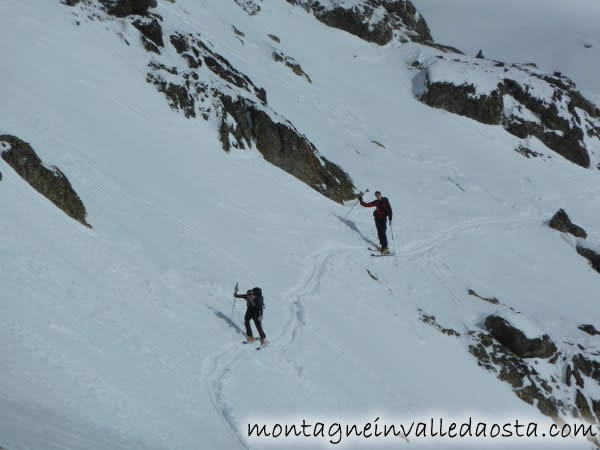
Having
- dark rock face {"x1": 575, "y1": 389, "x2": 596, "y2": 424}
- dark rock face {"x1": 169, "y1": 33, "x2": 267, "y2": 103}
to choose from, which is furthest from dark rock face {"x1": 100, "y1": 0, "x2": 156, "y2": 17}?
dark rock face {"x1": 575, "y1": 389, "x2": 596, "y2": 424}

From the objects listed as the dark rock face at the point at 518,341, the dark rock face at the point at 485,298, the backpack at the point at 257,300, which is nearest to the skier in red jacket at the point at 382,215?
the dark rock face at the point at 485,298

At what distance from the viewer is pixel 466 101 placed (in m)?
49.4

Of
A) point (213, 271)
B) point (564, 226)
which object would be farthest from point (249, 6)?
point (213, 271)

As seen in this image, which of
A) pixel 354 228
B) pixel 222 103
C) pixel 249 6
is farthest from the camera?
pixel 249 6

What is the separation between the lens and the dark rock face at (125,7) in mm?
29475

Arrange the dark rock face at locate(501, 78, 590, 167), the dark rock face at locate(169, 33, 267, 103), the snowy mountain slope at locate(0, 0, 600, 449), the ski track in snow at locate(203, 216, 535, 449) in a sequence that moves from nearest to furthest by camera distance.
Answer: the snowy mountain slope at locate(0, 0, 600, 449), the ski track in snow at locate(203, 216, 535, 449), the dark rock face at locate(169, 33, 267, 103), the dark rock face at locate(501, 78, 590, 167)

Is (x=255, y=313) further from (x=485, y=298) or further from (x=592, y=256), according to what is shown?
(x=592, y=256)

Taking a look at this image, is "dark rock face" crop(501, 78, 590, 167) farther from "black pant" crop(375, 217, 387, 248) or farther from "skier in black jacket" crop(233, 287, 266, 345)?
"skier in black jacket" crop(233, 287, 266, 345)

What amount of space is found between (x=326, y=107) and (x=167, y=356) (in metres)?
32.3

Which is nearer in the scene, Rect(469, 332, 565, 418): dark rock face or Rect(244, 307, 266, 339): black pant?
Rect(244, 307, 266, 339): black pant

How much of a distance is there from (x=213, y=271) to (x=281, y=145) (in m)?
13.0

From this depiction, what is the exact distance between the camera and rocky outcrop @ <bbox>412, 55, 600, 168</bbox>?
4922 cm

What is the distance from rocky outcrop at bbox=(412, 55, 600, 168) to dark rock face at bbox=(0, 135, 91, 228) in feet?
129

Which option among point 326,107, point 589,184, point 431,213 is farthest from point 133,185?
point 589,184
